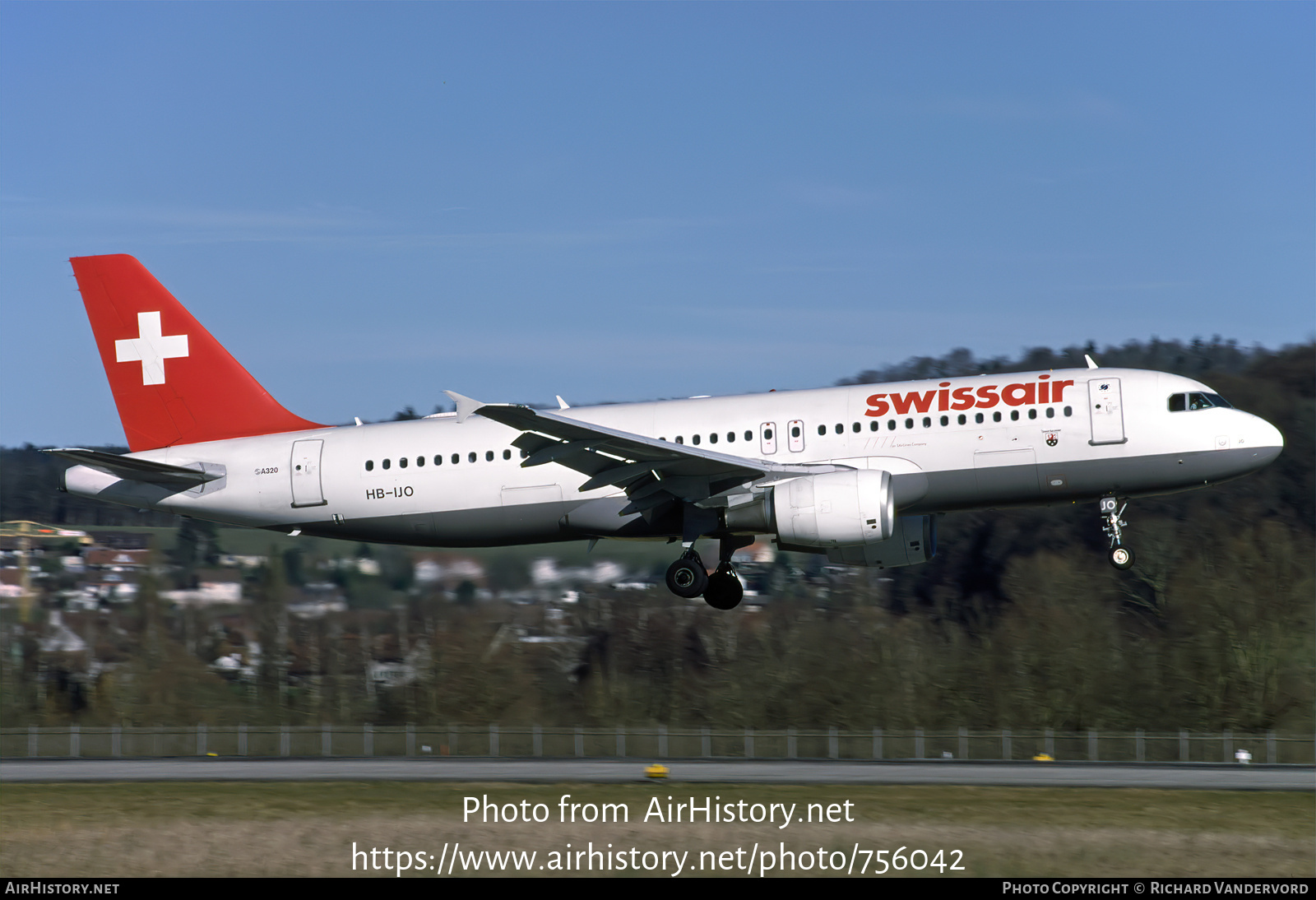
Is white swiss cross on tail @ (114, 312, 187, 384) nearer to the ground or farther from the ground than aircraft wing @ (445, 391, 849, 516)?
farther from the ground

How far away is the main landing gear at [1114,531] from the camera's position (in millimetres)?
28631

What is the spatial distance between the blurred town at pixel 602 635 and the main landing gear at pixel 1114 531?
1560 centimetres

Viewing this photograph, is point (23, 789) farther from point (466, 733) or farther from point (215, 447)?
point (466, 733)

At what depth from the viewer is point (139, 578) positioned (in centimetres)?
4744

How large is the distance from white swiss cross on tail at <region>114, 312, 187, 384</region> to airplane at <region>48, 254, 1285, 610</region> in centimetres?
10

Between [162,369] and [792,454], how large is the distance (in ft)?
47.9

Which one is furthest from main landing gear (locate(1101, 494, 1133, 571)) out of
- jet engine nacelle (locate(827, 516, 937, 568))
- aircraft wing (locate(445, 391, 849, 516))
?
aircraft wing (locate(445, 391, 849, 516))

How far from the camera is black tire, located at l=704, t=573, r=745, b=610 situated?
31.0 meters

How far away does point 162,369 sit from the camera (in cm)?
3353

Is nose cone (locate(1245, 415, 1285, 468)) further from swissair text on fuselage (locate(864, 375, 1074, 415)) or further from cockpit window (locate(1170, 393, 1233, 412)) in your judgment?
swissair text on fuselage (locate(864, 375, 1074, 415))

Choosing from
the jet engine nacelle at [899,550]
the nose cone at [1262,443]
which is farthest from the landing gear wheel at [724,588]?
the nose cone at [1262,443]

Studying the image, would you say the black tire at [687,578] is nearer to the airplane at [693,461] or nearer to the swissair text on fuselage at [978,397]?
the airplane at [693,461]

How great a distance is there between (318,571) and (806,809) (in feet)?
64.4
